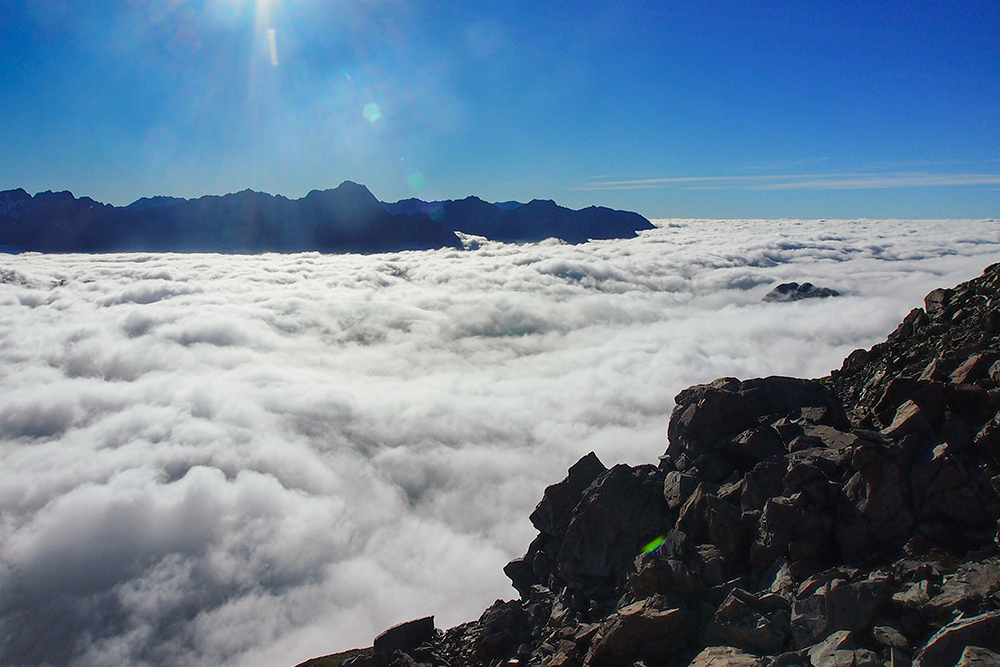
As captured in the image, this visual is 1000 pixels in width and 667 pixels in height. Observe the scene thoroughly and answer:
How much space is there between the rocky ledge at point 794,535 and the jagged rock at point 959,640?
0.13ft

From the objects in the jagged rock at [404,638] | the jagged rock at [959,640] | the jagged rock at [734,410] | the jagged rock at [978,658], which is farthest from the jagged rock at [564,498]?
the jagged rock at [978,658]

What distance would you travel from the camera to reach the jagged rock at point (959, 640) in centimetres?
1224

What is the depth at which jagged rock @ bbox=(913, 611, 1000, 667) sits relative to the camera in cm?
1224

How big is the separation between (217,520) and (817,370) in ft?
627

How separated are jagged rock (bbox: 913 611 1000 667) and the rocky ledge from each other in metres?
0.04

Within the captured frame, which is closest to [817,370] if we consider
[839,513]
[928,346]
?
[928,346]

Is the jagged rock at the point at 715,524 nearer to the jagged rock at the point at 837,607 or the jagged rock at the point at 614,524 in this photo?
the jagged rock at the point at 614,524

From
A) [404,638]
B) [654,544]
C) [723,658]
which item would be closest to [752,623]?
[723,658]

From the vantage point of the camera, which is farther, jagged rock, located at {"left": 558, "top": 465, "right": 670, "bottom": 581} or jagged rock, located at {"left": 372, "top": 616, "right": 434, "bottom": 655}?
jagged rock, located at {"left": 372, "top": 616, "right": 434, "bottom": 655}

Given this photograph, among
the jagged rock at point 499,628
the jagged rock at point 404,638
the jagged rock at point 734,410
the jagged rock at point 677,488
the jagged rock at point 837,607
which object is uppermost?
the jagged rock at point 734,410

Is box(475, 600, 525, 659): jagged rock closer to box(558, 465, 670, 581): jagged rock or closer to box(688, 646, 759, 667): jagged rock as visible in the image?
box(558, 465, 670, 581): jagged rock

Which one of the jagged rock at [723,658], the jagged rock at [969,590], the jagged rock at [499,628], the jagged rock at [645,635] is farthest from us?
the jagged rock at [499,628]

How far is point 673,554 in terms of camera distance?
22.7 metres

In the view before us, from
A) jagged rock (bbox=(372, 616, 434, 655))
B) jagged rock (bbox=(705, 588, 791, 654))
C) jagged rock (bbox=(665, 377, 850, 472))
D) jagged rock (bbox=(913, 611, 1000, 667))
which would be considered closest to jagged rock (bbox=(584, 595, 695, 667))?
jagged rock (bbox=(705, 588, 791, 654))
